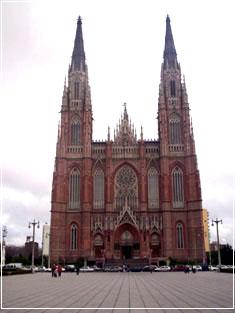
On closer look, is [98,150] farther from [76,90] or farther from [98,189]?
[76,90]

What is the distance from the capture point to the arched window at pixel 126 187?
70.3 m

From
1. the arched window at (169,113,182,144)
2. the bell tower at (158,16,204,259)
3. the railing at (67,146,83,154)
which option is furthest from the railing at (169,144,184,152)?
the railing at (67,146,83,154)

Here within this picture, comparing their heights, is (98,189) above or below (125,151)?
below

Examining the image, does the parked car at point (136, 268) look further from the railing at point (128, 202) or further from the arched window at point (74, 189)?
the arched window at point (74, 189)

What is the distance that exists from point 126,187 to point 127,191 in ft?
2.66

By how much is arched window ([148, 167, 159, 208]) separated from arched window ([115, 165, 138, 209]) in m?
2.68

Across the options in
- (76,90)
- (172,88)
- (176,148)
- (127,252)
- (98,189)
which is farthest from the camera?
(76,90)

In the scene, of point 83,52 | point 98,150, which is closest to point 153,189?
point 98,150

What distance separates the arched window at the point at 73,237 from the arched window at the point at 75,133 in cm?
1645

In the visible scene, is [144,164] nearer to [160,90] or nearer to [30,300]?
[160,90]

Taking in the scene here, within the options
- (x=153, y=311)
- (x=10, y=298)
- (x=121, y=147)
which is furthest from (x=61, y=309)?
(x=121, y=147)

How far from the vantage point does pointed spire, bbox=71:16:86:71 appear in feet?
264

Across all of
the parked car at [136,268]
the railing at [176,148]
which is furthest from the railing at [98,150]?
the parked car at [136,268]

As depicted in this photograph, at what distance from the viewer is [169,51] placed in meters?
81.6
